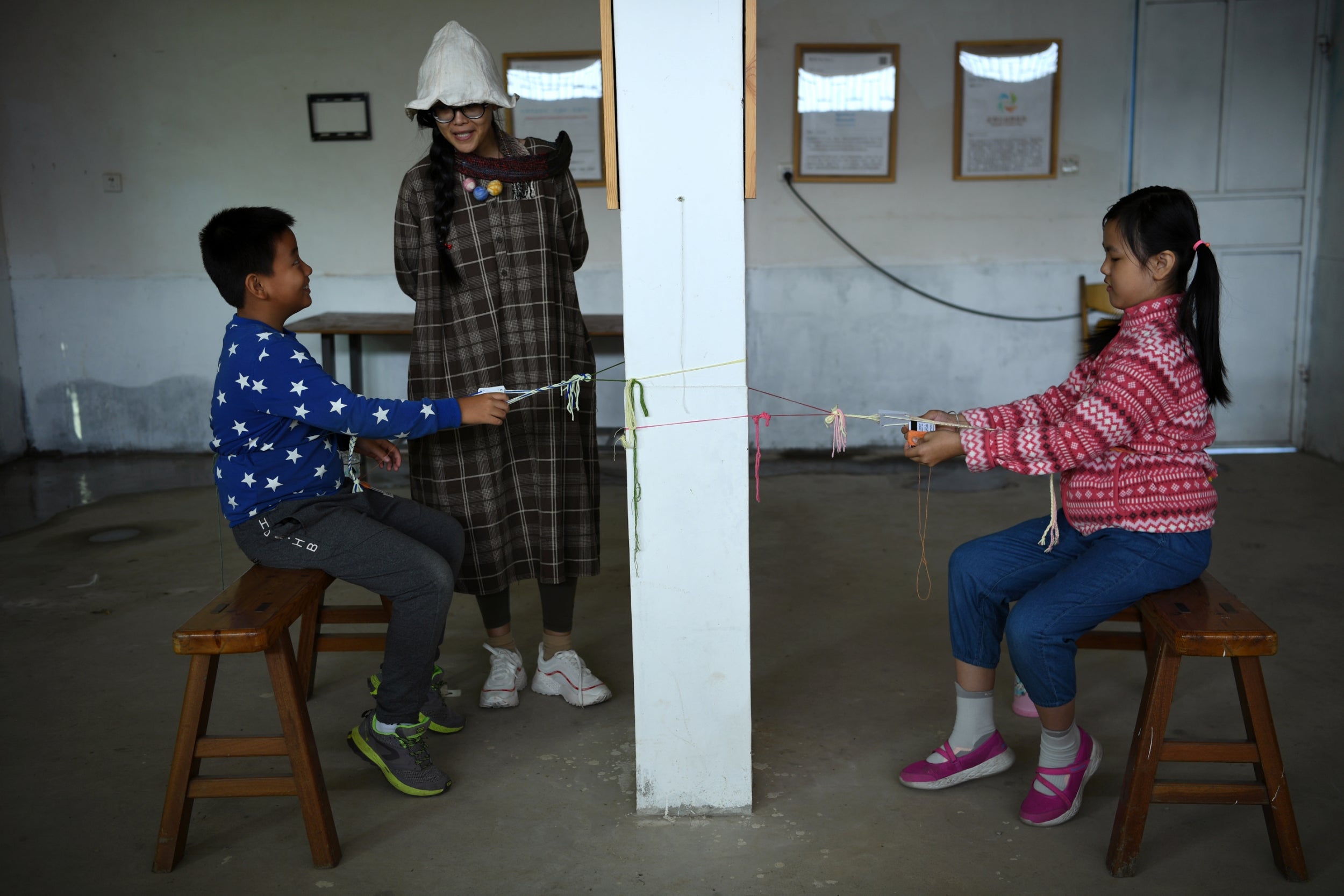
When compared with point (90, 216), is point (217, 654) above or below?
below

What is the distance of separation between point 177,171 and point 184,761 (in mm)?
4105

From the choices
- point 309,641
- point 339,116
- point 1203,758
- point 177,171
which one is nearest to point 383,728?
point 309,641

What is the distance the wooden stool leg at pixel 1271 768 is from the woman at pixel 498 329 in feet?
4.48

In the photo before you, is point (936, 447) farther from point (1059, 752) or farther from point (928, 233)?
point (928, 233)

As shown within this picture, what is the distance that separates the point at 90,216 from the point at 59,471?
4.18 ft

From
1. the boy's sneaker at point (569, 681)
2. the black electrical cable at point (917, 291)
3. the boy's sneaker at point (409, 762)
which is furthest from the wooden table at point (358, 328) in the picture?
the boy's sneaker at point (409, 762)

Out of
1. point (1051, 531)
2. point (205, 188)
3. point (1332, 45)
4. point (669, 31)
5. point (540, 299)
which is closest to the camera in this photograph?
point (669, 31)

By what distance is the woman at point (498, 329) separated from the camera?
231 centimetres

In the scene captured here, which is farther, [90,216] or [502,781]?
[90,216]

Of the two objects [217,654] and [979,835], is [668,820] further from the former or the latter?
[217,654]

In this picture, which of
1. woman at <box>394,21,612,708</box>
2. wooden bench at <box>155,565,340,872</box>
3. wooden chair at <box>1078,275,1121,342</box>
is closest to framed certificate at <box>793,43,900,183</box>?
wooden chair at <box>1078,275,1121,342</box>

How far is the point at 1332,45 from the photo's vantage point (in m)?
4.79

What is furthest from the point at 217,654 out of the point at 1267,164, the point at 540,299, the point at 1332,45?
the point at 1332,45

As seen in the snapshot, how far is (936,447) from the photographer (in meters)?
2.00
